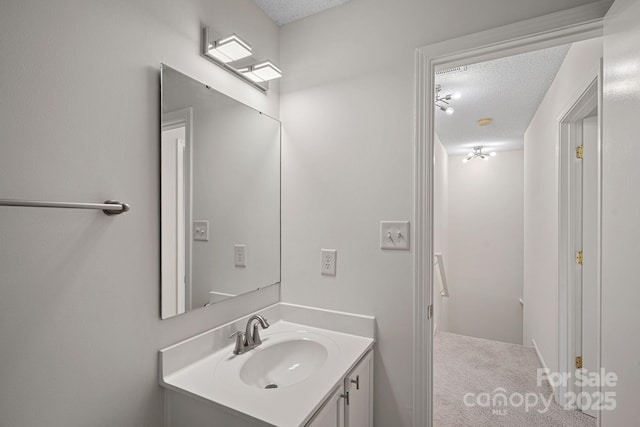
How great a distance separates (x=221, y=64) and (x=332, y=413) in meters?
1.45

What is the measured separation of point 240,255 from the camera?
1.48m

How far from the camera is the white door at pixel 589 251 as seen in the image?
2014 mm

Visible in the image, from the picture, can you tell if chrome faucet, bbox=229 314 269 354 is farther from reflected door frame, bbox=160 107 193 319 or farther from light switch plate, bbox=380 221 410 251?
light switch plate, bbox=380 221 410 251

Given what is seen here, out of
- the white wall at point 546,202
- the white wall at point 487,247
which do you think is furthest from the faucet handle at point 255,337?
the white wall at point 487,247

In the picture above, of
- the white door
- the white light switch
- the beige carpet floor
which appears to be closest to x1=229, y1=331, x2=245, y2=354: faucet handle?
the white light switch

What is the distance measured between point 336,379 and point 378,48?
4.65ft

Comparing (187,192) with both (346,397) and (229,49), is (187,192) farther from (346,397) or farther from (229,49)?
(346,397)

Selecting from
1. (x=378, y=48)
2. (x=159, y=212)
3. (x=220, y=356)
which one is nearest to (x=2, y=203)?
(x=159, y=212)

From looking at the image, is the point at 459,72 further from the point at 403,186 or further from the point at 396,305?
the point at 396,305

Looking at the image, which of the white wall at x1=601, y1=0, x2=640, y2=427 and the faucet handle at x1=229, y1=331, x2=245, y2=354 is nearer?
the white wall at x1=601, y1=0, x2=640, y2=427

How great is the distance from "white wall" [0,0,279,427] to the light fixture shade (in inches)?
5.0

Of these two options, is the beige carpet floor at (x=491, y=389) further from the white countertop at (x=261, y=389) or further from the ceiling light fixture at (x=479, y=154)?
the ceiling light fixture at (x=479, y=154)

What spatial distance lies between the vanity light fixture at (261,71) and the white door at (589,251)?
2.07 m

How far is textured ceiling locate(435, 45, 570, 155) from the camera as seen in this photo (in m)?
2.18
